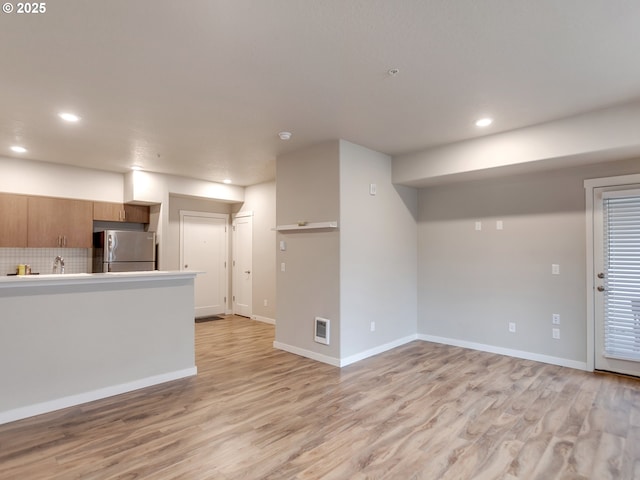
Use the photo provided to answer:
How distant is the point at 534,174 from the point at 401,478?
12.5ft

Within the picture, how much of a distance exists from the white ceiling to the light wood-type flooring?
8.69 feet

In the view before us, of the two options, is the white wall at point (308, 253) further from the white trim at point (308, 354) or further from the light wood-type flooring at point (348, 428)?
the light wood-type flooring at point (348, 428)

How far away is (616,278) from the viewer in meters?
3.78

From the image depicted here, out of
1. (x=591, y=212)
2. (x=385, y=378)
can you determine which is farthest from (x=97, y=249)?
(x=591, y=212)

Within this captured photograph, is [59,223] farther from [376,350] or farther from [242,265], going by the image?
[376,350]

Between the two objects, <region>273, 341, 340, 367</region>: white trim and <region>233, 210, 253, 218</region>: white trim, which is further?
Result: <region>233, 210, 253, 218</region>: white trim

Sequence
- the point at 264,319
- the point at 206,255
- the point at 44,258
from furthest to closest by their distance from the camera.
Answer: the point at 206,255
the point at 264,319
the point at 44,258

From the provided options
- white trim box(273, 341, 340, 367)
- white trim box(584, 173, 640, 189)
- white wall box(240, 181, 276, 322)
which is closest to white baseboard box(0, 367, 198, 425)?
white trim box(273, 341, 340, 367)

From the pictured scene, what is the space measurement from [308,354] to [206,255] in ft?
11.9

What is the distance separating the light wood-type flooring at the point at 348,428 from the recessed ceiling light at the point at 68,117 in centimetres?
270

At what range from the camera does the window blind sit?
144 inches

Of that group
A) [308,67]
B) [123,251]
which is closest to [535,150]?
[308,67]

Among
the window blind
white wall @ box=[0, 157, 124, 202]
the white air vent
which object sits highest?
white wall @ box=[0, 157, 124, 202]

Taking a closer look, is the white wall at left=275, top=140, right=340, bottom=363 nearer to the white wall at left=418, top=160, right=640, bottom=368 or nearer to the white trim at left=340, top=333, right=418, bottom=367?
the white trim at left=340, top=333, right=418, bottom=367
